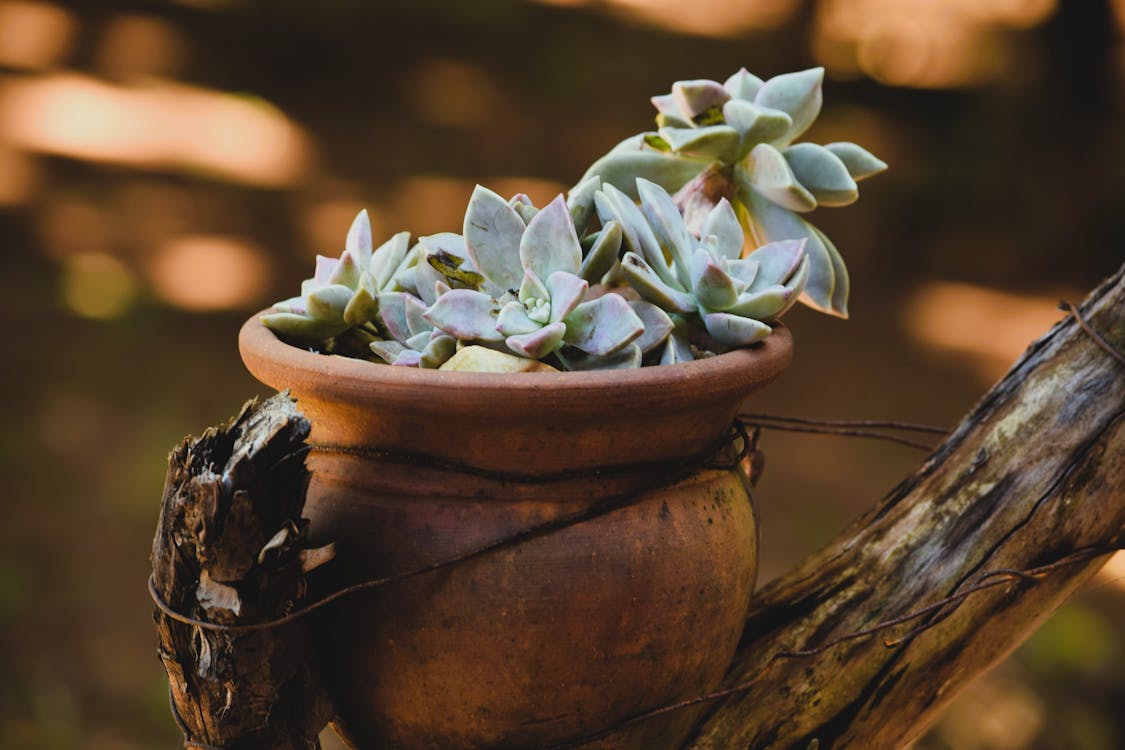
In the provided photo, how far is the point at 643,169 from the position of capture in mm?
1040

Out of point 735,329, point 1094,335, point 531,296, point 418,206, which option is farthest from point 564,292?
point 418,206

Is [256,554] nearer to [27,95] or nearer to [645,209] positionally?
[645,209]

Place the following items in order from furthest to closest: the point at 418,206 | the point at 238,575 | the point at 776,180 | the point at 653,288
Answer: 1. the point at 418,206
2. the point at 776,180
3. the point at 653,288
4. the point at 238,575

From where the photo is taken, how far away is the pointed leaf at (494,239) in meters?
0.88

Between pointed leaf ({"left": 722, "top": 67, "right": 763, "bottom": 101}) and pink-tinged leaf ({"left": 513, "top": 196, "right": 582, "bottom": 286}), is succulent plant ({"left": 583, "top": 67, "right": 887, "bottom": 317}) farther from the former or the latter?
pink-tinged leaf ({"left": 513, "top": 196, "right": 582, "bottom": 286})

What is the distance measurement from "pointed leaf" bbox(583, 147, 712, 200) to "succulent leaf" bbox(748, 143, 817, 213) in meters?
0.05

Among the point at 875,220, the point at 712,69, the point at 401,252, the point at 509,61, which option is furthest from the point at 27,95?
the point at 401,252

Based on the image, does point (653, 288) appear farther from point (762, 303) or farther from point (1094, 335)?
point (1094, 335)

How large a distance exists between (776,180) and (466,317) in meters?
0.32

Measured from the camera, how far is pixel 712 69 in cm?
500

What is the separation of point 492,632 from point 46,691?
1.93 metres

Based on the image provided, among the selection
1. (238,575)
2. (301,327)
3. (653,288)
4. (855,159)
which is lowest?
(238,575)

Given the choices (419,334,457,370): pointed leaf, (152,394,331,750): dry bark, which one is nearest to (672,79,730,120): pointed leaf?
(419,334,457,370): pointed leaf

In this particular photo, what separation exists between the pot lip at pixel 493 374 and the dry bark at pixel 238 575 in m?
0.04
